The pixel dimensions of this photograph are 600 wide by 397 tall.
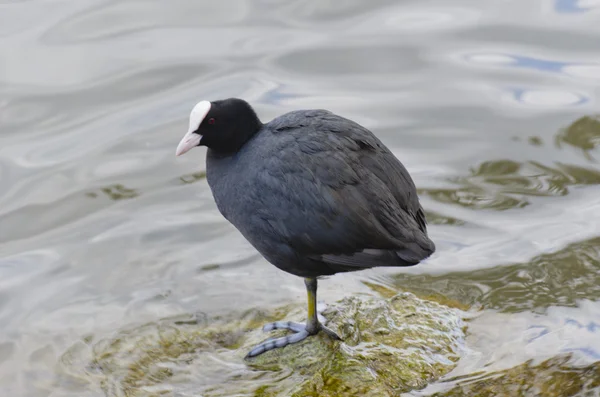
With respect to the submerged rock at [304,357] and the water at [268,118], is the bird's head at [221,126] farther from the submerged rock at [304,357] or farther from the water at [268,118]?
the water at [268,118]

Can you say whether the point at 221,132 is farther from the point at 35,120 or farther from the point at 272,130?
the point at 35,120

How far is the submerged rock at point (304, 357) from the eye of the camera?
428cm

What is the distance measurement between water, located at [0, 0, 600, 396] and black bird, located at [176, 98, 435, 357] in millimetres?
791

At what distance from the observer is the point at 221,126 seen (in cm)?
446

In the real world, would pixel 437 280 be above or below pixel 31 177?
below

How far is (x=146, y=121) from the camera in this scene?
27.1ft

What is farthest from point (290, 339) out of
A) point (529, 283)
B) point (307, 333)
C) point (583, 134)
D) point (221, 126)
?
point (583, 134)

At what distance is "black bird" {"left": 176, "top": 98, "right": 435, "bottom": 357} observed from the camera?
401 cm

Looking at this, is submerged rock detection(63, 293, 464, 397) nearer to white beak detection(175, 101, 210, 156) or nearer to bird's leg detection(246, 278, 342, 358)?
bird's leg detection(246, 278, 342, 358)

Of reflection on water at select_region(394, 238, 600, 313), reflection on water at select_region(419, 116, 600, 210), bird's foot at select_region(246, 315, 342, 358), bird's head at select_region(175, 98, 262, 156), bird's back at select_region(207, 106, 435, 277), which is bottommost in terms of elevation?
reflection on water at select_region(394, 238, 600, 313)

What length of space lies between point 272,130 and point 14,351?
7.12ft

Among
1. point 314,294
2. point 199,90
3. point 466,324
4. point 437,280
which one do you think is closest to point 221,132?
point 314,294

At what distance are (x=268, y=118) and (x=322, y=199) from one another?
4.22m

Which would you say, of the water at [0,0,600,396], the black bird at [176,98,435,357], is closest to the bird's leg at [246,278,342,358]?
the black bird at [176,98,435,357]
